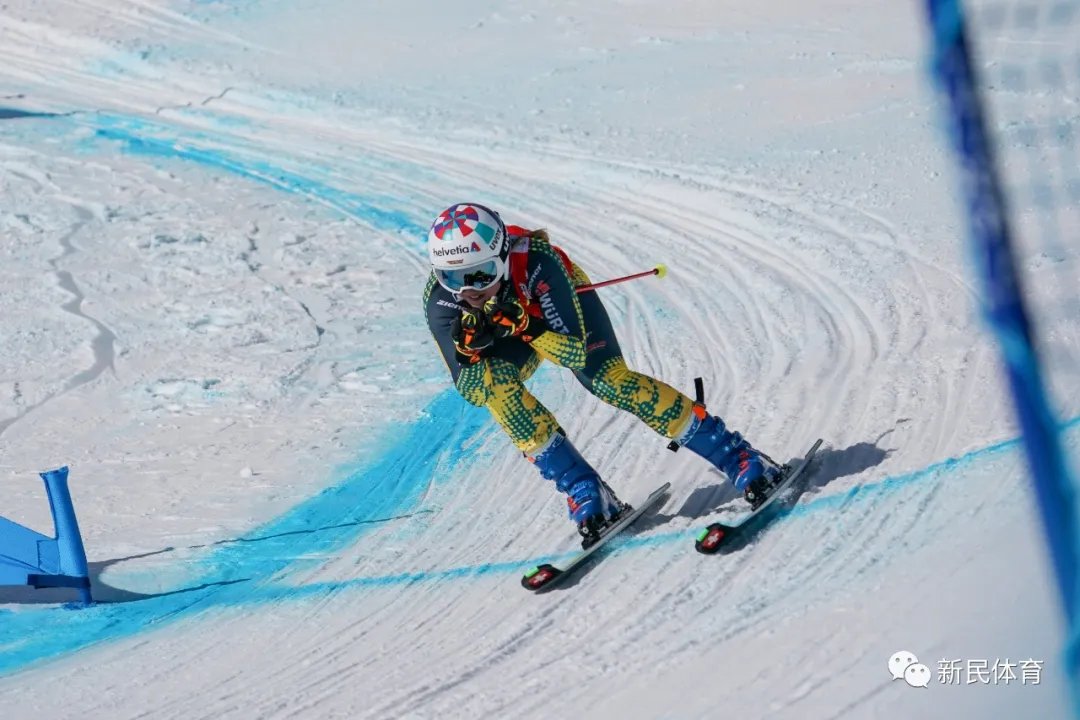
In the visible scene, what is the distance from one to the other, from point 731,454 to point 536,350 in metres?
1.11

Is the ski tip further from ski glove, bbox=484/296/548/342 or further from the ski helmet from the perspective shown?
the ski helmet

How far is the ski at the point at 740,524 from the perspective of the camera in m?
6.12

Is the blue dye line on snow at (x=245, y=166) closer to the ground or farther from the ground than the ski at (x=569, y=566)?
farther from the ground

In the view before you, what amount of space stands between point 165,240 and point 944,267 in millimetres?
6891

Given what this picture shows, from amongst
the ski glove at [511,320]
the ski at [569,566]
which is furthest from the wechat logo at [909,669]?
the ski glove at [511,320]

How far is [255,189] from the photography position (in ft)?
42.7

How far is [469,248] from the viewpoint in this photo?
5895 millimetres

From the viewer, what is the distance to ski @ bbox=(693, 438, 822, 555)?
6.12 m

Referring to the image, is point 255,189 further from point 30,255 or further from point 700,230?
point 700,230

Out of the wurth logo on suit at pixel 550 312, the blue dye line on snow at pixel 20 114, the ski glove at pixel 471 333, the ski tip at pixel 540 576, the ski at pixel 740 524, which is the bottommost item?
the ski tip at pixel 540 576

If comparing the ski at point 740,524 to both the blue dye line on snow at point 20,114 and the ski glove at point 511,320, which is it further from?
the blue dye line on snow at point 20,114

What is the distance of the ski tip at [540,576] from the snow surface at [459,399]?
79 mm

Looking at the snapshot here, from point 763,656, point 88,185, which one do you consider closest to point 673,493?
point 763,656

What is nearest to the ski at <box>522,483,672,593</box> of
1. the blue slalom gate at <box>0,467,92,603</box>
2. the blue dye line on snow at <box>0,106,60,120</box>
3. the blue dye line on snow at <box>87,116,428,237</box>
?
the blue slalom gate at <box>0,467,92,603</box>
